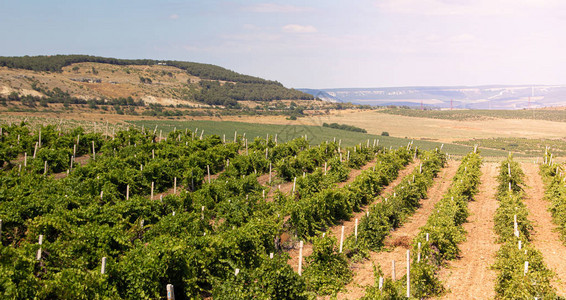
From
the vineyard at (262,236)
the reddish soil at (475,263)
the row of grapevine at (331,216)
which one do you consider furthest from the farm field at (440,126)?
the reddish soil at (475,263)

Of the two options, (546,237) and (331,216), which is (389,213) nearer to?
(331,216)

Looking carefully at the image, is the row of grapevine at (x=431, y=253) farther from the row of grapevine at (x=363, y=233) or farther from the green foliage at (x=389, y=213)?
the green foliage at (x=389, y=213)

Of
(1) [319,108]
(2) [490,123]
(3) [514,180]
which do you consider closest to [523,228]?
(3) [514,180]

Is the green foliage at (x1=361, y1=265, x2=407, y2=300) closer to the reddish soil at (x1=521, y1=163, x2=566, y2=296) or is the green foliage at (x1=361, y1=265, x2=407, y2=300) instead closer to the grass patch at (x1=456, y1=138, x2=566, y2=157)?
the reddish soil at (x1=521, y1=163, x2=566, y2=296)

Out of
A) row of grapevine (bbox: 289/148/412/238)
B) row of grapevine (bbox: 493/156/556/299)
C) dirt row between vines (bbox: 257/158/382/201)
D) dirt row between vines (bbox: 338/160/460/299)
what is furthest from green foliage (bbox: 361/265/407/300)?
dirt row between vines (bbox: 257/158/382/201)

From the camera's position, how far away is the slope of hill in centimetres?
7119

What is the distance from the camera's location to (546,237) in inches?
584

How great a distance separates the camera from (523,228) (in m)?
14.1

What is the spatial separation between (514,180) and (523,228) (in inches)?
299

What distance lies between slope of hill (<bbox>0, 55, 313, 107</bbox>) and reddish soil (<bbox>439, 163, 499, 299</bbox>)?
67.4 m

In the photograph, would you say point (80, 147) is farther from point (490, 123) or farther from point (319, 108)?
point (490, 123)

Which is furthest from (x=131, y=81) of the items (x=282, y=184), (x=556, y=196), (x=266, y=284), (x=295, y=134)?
(x=266, y=284)

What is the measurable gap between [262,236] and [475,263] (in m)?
→ 6.43

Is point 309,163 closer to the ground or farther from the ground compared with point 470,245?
farther from the ground
